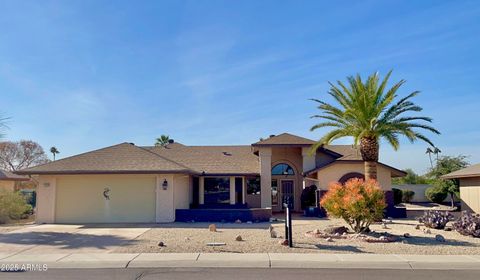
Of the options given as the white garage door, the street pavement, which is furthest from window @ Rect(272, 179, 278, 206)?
the street pavement

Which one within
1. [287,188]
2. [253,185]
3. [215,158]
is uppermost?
[215,158]

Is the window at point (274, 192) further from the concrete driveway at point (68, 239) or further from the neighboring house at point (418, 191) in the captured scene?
the neighboring house at point (418, 191)

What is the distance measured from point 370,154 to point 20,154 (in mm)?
48492

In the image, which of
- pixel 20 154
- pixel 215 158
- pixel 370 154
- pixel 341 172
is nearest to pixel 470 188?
pixel 341 172

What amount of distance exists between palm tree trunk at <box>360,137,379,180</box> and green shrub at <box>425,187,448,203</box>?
18909 millimetres

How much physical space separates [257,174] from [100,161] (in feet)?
33.3

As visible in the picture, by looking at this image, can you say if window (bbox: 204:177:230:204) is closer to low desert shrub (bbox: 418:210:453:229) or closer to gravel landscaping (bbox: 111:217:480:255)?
gravel landscaping (bbox: 111:217:480:255)

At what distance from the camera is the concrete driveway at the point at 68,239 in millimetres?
13094

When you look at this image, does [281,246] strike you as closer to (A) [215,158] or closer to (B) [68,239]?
(B) [68,239]

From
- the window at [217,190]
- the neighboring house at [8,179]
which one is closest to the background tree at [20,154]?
the neighboring house at [8,179]

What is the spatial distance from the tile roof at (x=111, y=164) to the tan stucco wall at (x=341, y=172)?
29.2 feet

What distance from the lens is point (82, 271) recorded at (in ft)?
33.0

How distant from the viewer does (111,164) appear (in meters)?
22.8

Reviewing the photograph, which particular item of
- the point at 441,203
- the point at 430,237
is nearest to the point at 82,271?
the point at 430,237
